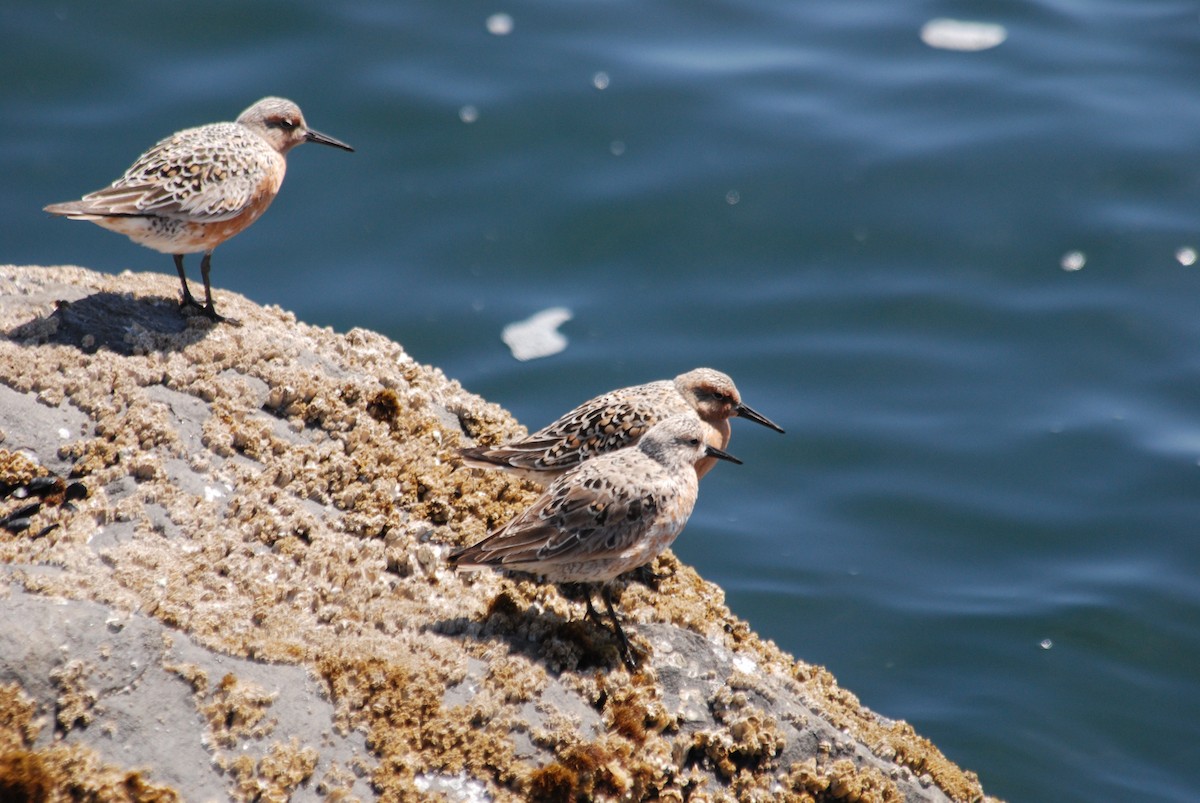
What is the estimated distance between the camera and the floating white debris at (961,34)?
17.3 metres

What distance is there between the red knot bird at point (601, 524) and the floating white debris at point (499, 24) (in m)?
11.0

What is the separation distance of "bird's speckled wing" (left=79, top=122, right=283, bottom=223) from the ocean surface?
4.99m

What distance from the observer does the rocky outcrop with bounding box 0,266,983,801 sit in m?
5.38

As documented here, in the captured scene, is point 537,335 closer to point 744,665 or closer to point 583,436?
point 583,436

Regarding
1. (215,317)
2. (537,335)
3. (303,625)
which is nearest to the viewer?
(303,625)

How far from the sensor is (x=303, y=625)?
6129mm

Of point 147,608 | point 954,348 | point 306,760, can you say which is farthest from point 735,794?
point 954,348

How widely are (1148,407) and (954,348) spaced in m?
2.15

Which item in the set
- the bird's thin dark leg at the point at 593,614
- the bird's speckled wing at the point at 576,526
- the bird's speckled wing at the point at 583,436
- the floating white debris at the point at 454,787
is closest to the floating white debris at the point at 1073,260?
the bird's speckled wing at the point at 583,436

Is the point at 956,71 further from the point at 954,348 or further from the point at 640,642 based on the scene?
the point at 640,642

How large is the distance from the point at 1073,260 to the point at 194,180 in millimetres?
10554

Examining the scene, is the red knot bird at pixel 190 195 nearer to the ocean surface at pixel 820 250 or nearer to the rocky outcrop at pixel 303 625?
the rocky outcrop at pixel 303 625

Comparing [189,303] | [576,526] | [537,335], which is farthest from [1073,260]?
[189,303]

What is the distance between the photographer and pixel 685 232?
50.8ft
